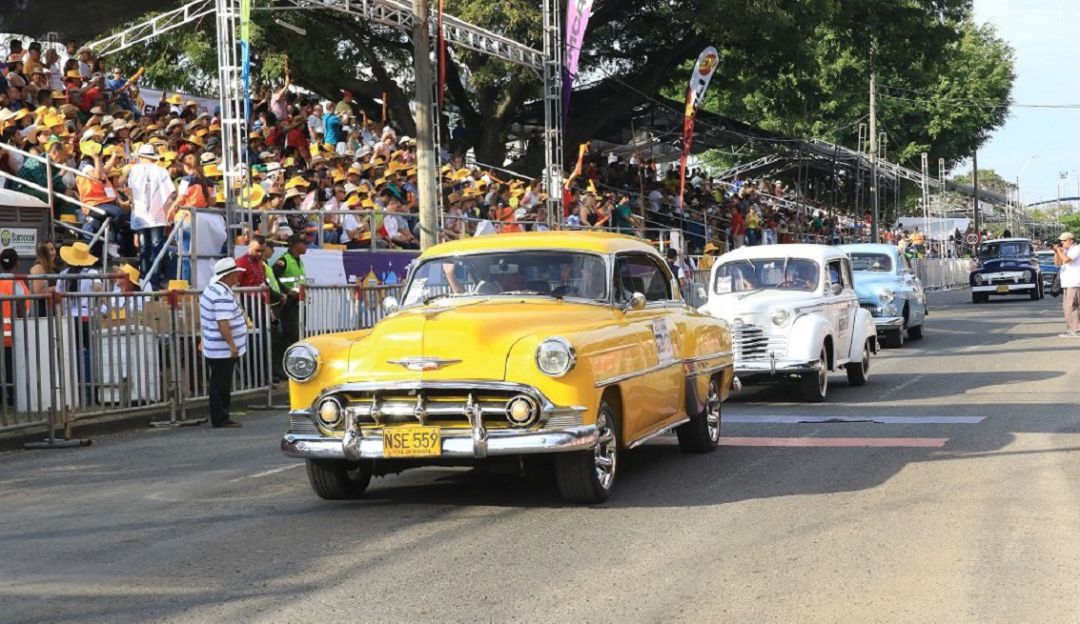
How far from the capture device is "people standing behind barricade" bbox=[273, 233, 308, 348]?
57.8 feet

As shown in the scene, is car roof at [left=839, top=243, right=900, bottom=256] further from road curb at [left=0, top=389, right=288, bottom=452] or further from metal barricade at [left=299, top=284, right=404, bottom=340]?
road curb at [left=0, top=389, right=288, bottom=452]

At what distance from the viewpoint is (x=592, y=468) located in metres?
8.87

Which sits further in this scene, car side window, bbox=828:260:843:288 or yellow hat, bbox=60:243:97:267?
car side window, bbox=828:260:843:288

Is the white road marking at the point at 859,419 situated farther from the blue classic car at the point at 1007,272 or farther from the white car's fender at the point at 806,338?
the blue classic car at the point at 1007,272

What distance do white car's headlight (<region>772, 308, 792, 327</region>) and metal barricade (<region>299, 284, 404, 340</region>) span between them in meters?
4.68

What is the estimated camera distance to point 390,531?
27.5 feet

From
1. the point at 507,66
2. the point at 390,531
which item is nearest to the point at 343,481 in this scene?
the point at 390,531

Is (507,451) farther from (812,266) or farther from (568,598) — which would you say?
(812,266)

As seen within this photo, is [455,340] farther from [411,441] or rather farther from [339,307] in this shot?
[339,307]

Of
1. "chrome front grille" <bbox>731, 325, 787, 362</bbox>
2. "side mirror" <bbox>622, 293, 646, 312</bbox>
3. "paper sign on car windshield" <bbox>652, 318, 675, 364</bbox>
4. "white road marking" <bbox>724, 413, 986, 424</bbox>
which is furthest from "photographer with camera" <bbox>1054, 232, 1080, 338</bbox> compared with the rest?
"side mirror" <bbox>622, 293, 646, 312</bbox>

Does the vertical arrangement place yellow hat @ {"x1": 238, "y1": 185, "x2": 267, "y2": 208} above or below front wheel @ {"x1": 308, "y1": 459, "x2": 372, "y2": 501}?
above

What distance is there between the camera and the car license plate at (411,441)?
8547 mm

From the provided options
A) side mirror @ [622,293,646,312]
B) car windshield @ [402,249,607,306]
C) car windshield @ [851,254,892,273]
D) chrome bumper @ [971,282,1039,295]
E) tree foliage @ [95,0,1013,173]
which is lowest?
chrome bumper @ [971,282,1039,295]

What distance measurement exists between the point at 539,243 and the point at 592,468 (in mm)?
2136
